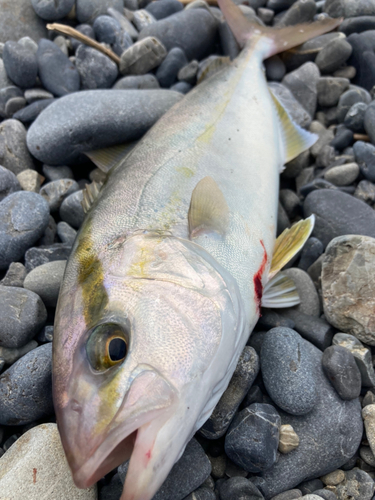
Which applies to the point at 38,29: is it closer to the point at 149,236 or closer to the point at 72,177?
the point at 72,177

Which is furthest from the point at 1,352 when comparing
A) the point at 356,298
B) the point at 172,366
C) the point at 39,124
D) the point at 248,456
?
the point at 356,298

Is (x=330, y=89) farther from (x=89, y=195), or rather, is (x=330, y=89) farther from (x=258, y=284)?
(x=89, y=195)

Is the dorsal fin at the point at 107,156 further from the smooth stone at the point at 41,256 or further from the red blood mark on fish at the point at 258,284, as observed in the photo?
the red blood mark on fish at the point at 258,284

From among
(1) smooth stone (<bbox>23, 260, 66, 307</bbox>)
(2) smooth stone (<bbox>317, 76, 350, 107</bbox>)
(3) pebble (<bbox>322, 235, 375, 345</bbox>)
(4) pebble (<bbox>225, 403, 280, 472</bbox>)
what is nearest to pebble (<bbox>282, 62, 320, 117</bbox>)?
(2) smooth stone (<bbox>317, 76, 350, 107</bbox>)

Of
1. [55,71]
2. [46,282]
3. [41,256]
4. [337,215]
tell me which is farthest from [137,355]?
[55,71]

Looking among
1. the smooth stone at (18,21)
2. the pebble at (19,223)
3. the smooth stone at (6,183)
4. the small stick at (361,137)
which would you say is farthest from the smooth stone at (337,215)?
the smooth stone at (18,21)

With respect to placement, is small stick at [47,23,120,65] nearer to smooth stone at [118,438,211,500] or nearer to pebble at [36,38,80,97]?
pebble at [36,38,80,97]
